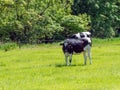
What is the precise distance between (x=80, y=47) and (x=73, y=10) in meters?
41.9

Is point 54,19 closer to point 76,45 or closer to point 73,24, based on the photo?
point 73,24

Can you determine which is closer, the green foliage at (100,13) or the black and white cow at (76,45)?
the black and white cow at (76,45)

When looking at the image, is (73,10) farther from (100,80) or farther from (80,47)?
(100,80)

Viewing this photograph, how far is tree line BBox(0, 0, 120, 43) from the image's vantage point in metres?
54.2

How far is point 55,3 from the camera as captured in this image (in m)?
58.3

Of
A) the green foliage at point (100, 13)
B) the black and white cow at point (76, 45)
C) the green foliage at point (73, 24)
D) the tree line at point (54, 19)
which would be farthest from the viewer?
the green foliage at point (100, 13)

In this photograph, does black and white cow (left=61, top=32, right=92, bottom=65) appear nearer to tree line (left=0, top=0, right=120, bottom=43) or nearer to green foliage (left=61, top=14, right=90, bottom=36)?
tree line (left=0, top=0, right=120, bottom=43)

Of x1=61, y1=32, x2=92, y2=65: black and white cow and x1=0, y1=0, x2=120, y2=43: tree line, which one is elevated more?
x1=61, y1=32, x2=92, y2=65: black and white cow

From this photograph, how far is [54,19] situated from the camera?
57750mm

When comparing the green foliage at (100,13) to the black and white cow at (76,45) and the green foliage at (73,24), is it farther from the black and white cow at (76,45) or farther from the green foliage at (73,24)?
the black and white cow at (76,45)

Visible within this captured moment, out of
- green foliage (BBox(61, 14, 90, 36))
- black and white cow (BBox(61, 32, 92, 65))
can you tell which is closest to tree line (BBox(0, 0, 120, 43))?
green foliage (BBox(61, 14, 90, 36))

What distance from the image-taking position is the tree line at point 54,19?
178 feet

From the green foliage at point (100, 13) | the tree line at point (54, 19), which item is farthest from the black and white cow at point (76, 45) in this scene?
the green foliage at point (100, 13)

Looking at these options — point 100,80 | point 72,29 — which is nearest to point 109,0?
point 72,29
